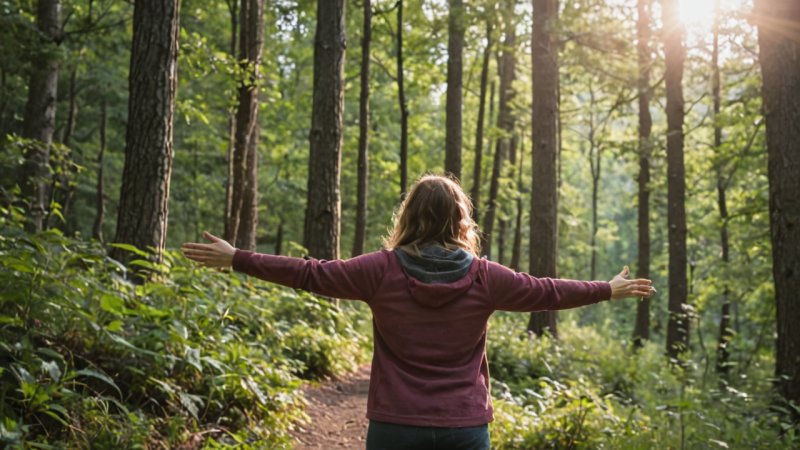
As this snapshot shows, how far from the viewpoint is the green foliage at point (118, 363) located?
15.1 feet


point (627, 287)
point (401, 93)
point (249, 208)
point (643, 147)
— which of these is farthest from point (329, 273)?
point (401, 93)

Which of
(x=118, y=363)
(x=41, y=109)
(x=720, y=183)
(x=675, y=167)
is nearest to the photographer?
(x=118, y=363)

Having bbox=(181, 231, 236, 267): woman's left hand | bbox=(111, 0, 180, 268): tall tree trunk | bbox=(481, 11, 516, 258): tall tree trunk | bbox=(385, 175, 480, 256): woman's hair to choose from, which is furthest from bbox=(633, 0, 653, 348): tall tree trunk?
bbox=(181, 231, 236, 267): woman's left hand

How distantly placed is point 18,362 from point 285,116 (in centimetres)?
2360

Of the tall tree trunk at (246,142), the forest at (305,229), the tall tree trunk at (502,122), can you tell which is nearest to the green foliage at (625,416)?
the forest at (305,229)

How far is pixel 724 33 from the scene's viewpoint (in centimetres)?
1430

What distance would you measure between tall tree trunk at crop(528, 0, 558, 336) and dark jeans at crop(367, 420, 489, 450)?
34.5ft

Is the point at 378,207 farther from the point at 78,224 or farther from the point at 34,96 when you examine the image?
the point at 34,96

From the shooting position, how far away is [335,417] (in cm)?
775

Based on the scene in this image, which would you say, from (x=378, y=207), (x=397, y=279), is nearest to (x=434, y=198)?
(x=397, y=279)

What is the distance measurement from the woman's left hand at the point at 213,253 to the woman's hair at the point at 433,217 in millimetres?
783

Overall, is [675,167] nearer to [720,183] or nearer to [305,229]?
[720,183]

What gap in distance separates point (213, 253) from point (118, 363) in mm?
2739

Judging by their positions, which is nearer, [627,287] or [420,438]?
[420,438]
